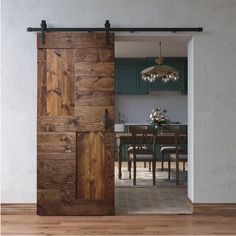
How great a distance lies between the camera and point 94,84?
4.51 m

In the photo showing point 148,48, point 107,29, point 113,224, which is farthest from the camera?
point 148,48

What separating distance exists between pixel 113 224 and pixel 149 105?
21.3ft

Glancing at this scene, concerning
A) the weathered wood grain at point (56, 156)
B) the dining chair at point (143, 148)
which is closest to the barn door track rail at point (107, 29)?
the weathered wood grain at point (56, 156)

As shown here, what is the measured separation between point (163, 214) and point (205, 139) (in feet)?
3.16

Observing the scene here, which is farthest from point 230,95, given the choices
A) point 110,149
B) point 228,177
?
point 110,149

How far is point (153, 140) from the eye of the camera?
675 centimetres

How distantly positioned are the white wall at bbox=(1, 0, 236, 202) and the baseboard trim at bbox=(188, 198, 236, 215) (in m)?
0.06

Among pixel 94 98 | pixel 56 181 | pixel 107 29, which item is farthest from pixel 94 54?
pixel 56 181

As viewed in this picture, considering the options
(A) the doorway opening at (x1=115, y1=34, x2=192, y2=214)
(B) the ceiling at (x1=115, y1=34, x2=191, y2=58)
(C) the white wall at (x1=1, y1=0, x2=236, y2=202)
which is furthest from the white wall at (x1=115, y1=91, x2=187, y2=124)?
(C) the white wall at (x1=1, y1=0, x2=236, y2=202)

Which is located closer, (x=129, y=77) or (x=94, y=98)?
(x=94, y=98)

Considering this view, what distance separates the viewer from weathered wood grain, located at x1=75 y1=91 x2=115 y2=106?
4508mm

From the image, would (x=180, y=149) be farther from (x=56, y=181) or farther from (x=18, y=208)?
(x=18, y=208)

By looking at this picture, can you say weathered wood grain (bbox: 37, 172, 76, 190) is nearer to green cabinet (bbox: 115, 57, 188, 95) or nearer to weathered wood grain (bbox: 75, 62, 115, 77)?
weathered wood grain (bbox: 75, 62, 115, 77)

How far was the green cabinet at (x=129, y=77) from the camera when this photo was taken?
33.3 ft
